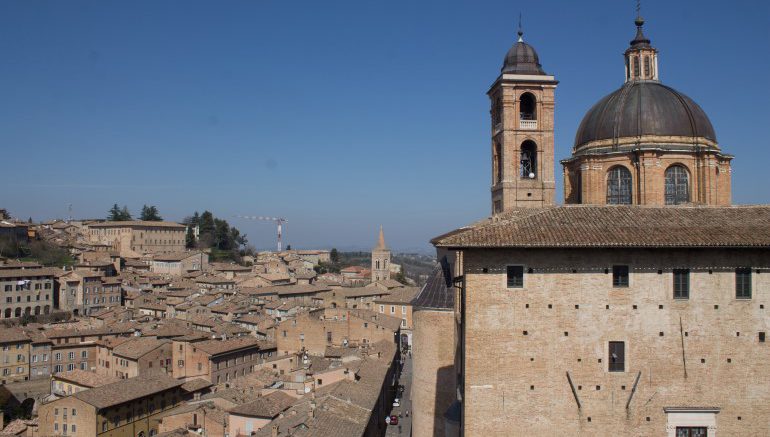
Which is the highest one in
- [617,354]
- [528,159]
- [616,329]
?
[528,159]

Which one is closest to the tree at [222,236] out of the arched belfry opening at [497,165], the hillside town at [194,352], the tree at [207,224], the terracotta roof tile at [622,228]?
the tree at [207,224]

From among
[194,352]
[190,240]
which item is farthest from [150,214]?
[194,352]

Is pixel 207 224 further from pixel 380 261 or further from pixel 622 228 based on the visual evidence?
pixel 622 228

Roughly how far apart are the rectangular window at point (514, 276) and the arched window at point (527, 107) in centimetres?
1267

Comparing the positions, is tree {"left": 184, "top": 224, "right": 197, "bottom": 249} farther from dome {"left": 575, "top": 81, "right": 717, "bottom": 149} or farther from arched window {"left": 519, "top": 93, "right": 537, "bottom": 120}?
dome {"left": 575, "top": 81, "right": 717, "bottom": 149}

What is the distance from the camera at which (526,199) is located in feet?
80.7

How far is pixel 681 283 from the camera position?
13.4m

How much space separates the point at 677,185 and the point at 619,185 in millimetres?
2002

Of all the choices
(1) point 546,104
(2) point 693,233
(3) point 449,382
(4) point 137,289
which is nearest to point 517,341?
(2) point 693,233

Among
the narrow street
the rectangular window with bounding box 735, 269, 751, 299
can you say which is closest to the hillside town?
the narrow street

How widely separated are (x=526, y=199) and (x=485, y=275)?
11854 millimetres

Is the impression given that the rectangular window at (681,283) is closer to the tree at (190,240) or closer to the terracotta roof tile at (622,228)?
the terracotta roof tile at (622,228)

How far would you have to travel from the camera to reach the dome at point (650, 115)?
23.6m

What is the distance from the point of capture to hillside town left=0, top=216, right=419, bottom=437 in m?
28.5
